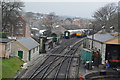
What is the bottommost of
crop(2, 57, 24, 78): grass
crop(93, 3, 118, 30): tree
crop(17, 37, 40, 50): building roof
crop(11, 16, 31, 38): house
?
crop(2, 57, 24, 78): grass

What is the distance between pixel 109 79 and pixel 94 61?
3620mm

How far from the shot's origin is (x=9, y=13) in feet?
129

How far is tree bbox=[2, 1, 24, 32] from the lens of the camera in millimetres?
38919

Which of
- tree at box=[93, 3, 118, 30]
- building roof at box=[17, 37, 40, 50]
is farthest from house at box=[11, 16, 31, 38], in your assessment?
tree at box=[93, 3, 118, 30]

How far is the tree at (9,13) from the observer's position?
3892cm

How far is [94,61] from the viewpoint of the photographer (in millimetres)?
19953

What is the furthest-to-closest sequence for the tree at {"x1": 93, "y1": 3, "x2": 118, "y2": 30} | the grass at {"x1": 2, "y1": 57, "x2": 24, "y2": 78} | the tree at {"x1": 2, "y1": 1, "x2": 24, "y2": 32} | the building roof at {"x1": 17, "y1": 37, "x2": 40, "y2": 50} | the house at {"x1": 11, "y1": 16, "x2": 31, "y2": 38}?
1. the tree at {"x1": 93, "y1": 3, "x2": 118, "y2": 30}
2. the house at {"x1": 11, "y1": 16, "x2": 31, "y2": 38}
3. the tree at {"x1": 2, "y1": 1, "x2": 24, "y2": 32}
4. the building roof at {"x1": 17, "y1": 37, "x2": 40, "y2": 50}
5. the grass at {"x1": 2, "y1": 57, "x2": 24, "y2": 78}

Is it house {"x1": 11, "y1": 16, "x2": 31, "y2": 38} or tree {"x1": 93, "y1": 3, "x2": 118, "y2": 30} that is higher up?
tree {"x1": 93, "y1": 3, "x2": 118, "y2": 30}

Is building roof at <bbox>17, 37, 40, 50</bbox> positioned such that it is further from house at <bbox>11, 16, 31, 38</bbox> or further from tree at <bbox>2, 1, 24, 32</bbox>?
house at <bbox>11, 16, 31, 38</bbox>

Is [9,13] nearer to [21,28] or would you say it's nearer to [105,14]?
[21,28]

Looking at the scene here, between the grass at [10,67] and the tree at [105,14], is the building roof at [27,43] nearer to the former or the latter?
the grass at [10,67]

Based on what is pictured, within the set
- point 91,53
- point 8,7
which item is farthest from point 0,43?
point 8,7

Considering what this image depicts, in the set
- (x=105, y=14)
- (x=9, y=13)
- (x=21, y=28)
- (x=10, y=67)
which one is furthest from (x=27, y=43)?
(x=105, y=14)

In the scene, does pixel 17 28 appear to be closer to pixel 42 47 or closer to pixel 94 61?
pixel 42 47
